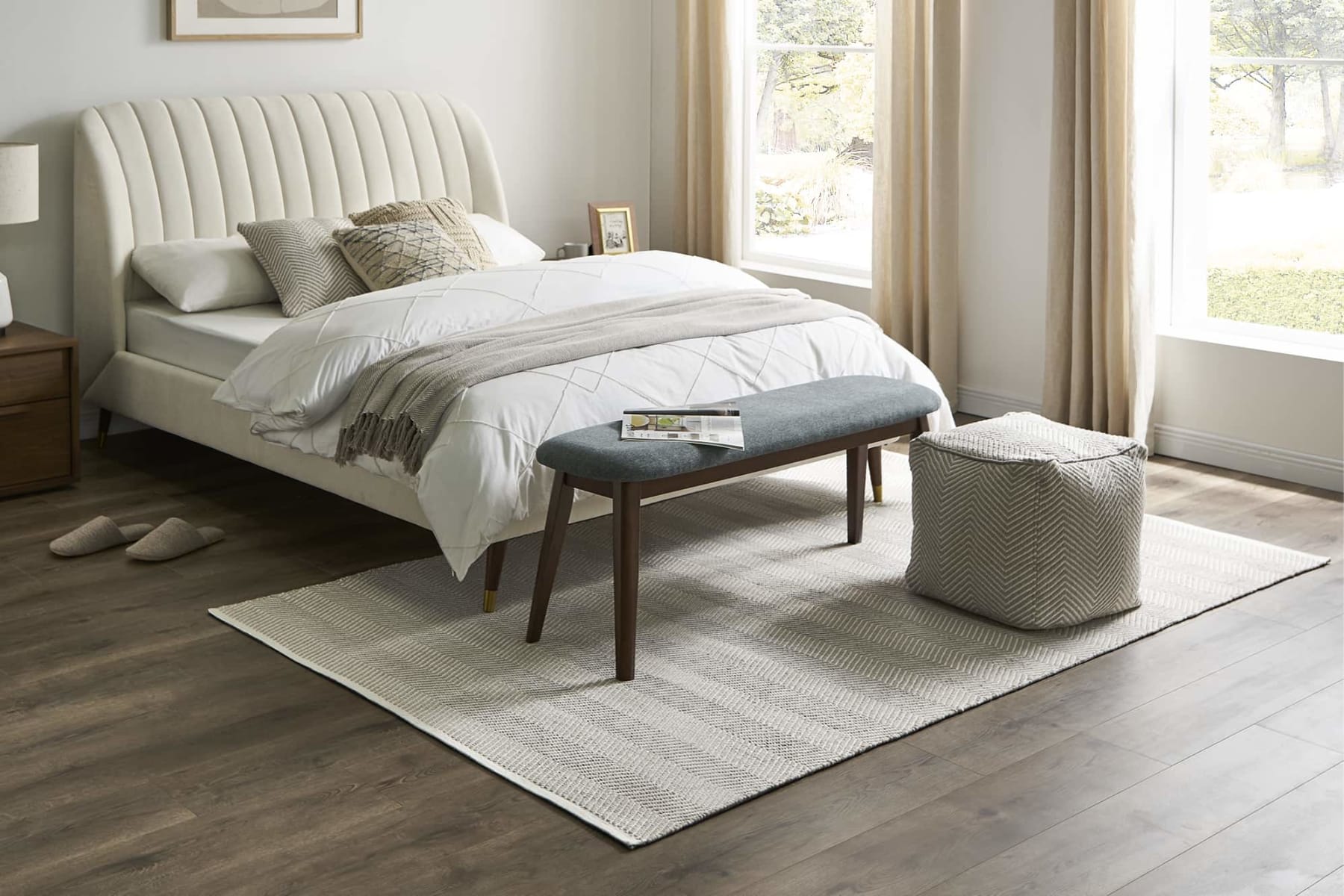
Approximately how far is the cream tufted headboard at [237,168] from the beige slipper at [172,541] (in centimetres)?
119

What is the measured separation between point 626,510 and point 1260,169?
2.69 meters

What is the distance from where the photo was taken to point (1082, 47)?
462cm

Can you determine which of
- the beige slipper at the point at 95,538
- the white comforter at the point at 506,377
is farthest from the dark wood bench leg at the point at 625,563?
the beige slipper at the point at 95,538

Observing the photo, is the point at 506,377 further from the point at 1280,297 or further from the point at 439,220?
the point at 1280,297

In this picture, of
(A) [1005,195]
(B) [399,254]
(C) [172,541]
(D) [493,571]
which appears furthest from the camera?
(A) [1005,195]

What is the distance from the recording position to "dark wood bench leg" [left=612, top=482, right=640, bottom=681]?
2975 millimetres

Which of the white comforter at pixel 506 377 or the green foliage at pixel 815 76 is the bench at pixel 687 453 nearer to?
the white comforter at pixel 506 377

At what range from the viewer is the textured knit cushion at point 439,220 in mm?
4824

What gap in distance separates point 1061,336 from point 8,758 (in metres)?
3.49

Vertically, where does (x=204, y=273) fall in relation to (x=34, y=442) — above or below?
above

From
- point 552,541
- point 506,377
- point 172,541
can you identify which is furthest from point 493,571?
point 172,541

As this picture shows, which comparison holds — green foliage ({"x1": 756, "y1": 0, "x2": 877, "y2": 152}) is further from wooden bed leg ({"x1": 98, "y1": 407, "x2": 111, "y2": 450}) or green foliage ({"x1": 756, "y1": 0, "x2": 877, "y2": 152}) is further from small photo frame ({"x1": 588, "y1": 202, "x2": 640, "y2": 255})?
wooden bed leg ({"x1": 98, "y1": 407, "x2": 111, "y2": 450})

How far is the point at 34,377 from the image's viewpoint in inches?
169

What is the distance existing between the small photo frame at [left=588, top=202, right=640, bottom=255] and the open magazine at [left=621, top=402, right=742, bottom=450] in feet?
8.38
